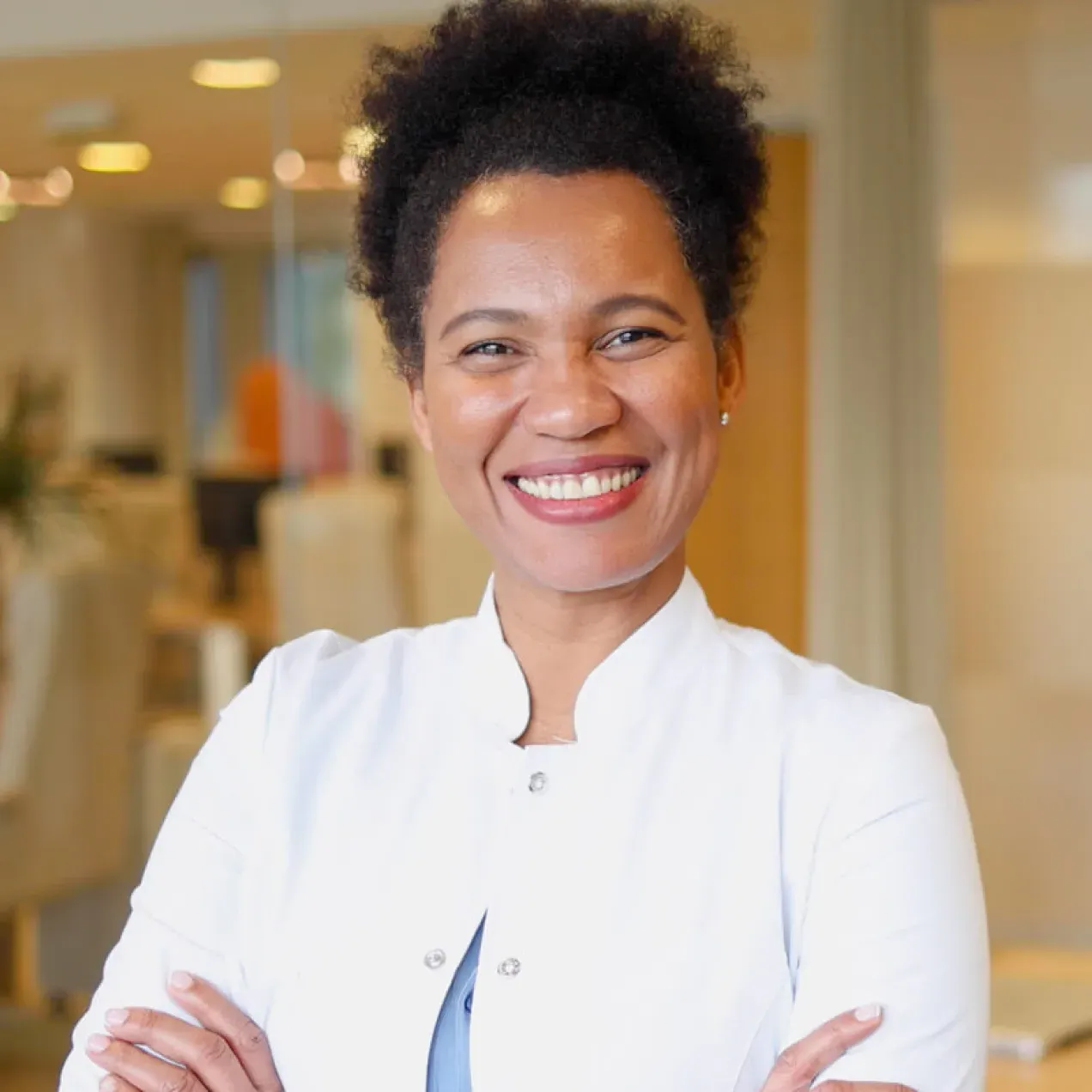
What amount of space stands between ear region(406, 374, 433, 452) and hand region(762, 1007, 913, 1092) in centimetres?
53

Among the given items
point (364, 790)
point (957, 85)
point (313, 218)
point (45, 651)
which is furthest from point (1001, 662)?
point (364, 790)

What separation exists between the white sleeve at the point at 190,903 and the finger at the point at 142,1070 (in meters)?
0.02

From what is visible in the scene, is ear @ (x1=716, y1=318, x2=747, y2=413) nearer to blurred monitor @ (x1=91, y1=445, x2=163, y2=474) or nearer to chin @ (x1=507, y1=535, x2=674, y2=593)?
chin @ (x1=507, y1=535, x2=674, y2=593)

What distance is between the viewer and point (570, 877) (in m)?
1.34

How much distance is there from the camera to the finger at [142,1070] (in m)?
1.39

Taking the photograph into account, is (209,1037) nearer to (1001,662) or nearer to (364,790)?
(364,790)

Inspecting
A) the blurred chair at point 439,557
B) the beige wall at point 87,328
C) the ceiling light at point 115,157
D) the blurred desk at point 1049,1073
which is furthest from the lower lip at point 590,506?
the ceiling light at point 115,157

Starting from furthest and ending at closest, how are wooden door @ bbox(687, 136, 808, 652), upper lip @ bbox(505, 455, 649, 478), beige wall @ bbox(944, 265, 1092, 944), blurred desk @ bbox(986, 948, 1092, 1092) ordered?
wooden door @ bbox(687, 136, 808, 652), beige wall @ bbox(944, 265, 1092, 944), blurred desk @ bbox(986, 948, 1092, 1092), upper lip @ bbox(505, 455, 649, 478)

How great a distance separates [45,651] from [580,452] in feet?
9.57

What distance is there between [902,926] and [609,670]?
31 cm

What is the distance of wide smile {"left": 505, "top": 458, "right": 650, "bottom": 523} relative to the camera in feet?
4.38

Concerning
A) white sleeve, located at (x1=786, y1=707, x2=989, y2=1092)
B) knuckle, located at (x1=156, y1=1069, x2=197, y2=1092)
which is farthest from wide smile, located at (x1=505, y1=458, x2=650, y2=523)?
knuckle, located at (x1=156, y1=1069, x2=197, y2=1092)

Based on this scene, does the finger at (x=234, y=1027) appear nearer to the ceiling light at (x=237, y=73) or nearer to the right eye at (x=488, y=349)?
the right eye at (x=488, y=349)

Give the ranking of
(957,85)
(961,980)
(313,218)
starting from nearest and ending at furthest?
(961,980) < (957,85) < (313,218)
